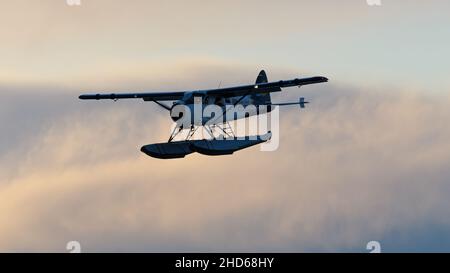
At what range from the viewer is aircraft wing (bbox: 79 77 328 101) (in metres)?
58.5

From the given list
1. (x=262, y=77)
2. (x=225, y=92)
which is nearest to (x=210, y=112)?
(x=225, y=92)

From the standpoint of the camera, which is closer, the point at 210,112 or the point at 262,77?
the point at 210,112

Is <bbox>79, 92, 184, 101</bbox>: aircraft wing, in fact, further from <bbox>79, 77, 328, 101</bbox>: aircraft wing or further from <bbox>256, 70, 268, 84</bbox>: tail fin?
<bbox>256, 70, 268, 84</bbox>: tail fin

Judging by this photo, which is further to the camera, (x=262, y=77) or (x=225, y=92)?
(x=262, y=77)

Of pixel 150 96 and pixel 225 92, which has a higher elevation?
pixel 150 96

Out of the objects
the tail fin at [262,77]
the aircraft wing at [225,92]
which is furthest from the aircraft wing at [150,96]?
the tail fin at [262,77]

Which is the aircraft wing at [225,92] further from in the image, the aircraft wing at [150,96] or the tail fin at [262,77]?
the tail fin at [262,77]

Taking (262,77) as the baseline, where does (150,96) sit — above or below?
below

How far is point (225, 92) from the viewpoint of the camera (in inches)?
2419

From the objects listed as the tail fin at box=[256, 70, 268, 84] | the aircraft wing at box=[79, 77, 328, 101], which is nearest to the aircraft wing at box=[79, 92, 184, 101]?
the aircraft wing at box=[79, 77, 328, 101]

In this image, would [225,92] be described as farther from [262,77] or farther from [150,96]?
[262,77]
